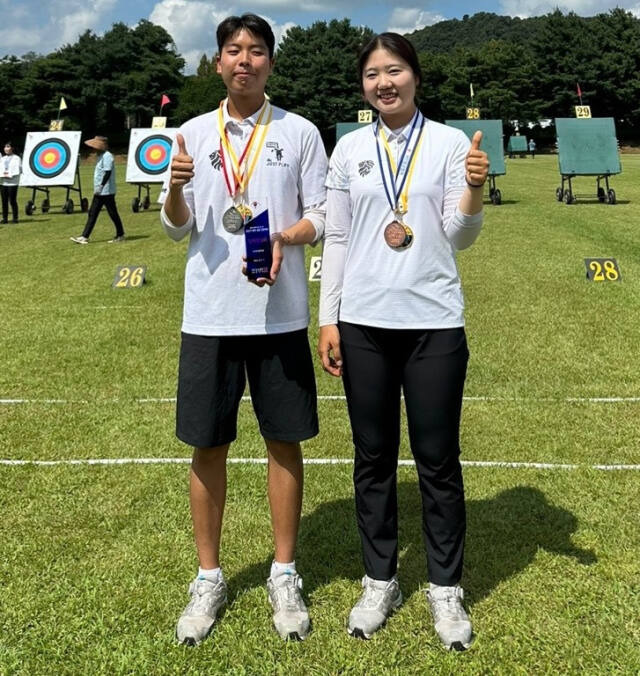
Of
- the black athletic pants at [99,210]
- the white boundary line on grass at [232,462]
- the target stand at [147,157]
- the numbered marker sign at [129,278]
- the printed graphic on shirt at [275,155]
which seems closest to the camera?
the printed graphic on shirt at [275,155]

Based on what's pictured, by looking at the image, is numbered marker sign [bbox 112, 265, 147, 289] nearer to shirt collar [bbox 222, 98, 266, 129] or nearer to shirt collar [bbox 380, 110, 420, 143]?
shirt collar [bbox 222, 98, 266, 129]

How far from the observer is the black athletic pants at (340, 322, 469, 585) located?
211cm

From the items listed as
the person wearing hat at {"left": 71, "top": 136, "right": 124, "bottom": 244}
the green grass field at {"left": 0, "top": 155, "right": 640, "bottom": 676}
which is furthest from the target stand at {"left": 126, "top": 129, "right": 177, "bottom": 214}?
the green grass field at {"left": 0, "top": 155, "right": 640, "bottom": 676}

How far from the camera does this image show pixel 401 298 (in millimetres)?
2062

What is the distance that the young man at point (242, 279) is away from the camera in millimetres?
2104

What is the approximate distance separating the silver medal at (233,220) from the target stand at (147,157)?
15.1 metres

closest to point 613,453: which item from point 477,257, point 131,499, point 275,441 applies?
point 275,441

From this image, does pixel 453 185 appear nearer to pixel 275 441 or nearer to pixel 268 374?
pixel 268 374

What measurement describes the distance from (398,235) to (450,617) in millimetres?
1221

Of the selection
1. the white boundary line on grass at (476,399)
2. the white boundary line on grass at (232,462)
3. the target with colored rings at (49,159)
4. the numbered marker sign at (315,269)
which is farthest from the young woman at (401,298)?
the target with colored rings at (49,159)

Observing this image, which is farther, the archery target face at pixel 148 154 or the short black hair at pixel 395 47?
the archery target face at pixel 148 154

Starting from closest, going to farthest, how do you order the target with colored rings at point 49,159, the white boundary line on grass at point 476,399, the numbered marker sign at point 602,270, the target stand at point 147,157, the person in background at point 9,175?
the white boundary line on grass at point 476,399, the numbered marker sign at point 602,270, the person in background at point 9,175, the target stand at point 147,157, the target with colored rings at point 49,159

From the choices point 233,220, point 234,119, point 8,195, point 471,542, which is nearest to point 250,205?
point 233,220

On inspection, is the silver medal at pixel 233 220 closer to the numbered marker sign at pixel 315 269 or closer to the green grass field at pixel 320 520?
the green grass field at pixel 320 520
